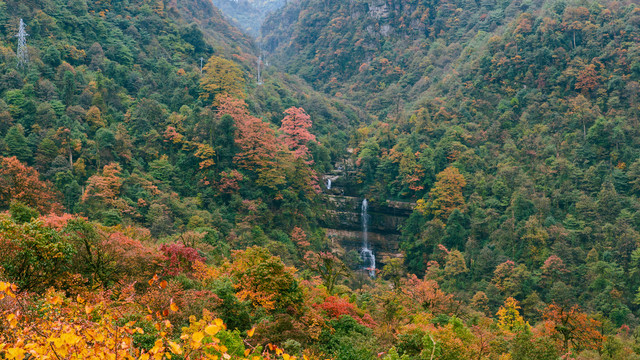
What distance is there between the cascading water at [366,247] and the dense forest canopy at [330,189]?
0.22 m

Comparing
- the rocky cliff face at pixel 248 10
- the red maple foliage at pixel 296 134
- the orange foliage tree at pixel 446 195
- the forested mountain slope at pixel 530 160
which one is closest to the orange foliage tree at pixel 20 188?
the red maple foliage at pixel 296 134

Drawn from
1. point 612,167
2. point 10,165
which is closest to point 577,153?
point 612,167

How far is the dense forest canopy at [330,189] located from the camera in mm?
11609

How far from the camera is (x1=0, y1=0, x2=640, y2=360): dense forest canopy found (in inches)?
457

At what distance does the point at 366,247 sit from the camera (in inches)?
1342

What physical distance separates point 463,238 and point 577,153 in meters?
9.55

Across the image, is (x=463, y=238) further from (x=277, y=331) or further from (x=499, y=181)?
(x=277, y=331)

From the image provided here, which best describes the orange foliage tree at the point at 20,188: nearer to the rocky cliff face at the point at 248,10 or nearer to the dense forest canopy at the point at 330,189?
the dense forest canopy at the point at 330,189

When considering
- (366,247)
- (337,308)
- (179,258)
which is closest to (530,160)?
(366,247)

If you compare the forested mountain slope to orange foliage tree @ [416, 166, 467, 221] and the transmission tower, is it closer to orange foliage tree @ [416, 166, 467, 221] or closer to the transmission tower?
orange foliage tree @ [416, 166, 467, 221]

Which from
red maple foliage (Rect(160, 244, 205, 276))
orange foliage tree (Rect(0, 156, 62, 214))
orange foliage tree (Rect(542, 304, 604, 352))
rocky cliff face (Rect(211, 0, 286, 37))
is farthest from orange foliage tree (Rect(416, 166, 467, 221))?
rocky cliff face (Rect(211, 0, 286, 37))

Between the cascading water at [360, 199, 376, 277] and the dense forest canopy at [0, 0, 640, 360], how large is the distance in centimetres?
22

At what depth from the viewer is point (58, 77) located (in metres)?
26.0

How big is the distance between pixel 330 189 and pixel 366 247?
18.1ft
